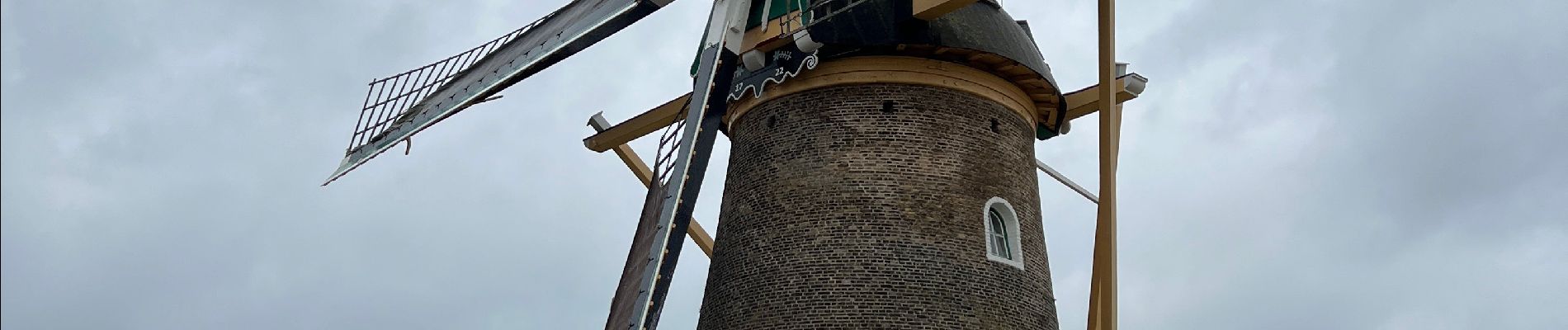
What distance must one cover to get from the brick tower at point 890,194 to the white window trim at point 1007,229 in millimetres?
17

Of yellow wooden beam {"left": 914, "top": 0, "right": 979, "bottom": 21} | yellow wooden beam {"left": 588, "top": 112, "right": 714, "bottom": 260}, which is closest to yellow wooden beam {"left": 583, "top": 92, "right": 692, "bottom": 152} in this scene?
yellow wooden beam {"left": 588, "top": 112, "right": 714, "bottom": 260}

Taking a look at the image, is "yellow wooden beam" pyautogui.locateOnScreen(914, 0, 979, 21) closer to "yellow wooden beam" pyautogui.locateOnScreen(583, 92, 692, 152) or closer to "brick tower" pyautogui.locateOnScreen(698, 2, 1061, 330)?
"brick tower" pyautogui.locateOnScreen(698, 2, 1061, 330)

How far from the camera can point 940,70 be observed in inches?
687

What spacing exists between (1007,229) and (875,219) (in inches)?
61.2

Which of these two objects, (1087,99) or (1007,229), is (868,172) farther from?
(1087,99)

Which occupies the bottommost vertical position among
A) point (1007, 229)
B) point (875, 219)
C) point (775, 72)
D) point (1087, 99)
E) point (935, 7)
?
point (875, 219)

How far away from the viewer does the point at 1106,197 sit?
16.3 meters

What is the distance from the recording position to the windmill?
16.4 meters

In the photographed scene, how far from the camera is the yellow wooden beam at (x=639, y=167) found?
21.0 m

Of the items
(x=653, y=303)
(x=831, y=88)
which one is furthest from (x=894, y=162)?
(x=653, y=303)

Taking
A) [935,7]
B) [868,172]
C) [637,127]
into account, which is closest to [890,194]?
[868,172]

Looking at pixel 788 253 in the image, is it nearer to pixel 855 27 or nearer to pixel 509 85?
pixel 855 27

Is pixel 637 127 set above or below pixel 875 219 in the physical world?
above

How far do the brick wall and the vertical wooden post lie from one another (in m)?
0.99
